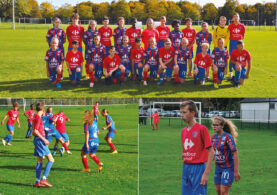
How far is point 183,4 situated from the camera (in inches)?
3211

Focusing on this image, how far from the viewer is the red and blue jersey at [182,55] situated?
973 cm

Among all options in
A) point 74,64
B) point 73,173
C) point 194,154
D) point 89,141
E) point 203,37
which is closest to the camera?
point 194,154

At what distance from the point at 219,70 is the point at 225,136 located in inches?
197

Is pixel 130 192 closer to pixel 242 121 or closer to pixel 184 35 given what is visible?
pixel 184 35

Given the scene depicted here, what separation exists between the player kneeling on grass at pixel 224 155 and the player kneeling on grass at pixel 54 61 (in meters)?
5.78

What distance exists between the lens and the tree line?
7431 centimetres

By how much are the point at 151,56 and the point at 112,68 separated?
129 centimetres

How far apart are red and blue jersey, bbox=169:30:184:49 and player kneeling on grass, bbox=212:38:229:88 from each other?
120cm

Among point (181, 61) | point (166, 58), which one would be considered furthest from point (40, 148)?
point (181, 61)

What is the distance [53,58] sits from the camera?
31.5ft

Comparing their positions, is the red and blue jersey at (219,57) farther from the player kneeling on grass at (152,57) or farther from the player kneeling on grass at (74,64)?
the player kneeling on grass at (74,64)

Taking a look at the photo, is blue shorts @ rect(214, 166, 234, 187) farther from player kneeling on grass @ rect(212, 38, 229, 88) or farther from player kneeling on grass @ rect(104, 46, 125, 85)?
player kneeling on grass @ rect(104, 46, 125, 85)

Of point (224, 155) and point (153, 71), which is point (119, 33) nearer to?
point (153, 71)

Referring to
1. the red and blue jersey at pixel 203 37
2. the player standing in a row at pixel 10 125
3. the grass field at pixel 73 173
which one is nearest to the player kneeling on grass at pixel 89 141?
the grass field at pixel 73 173
